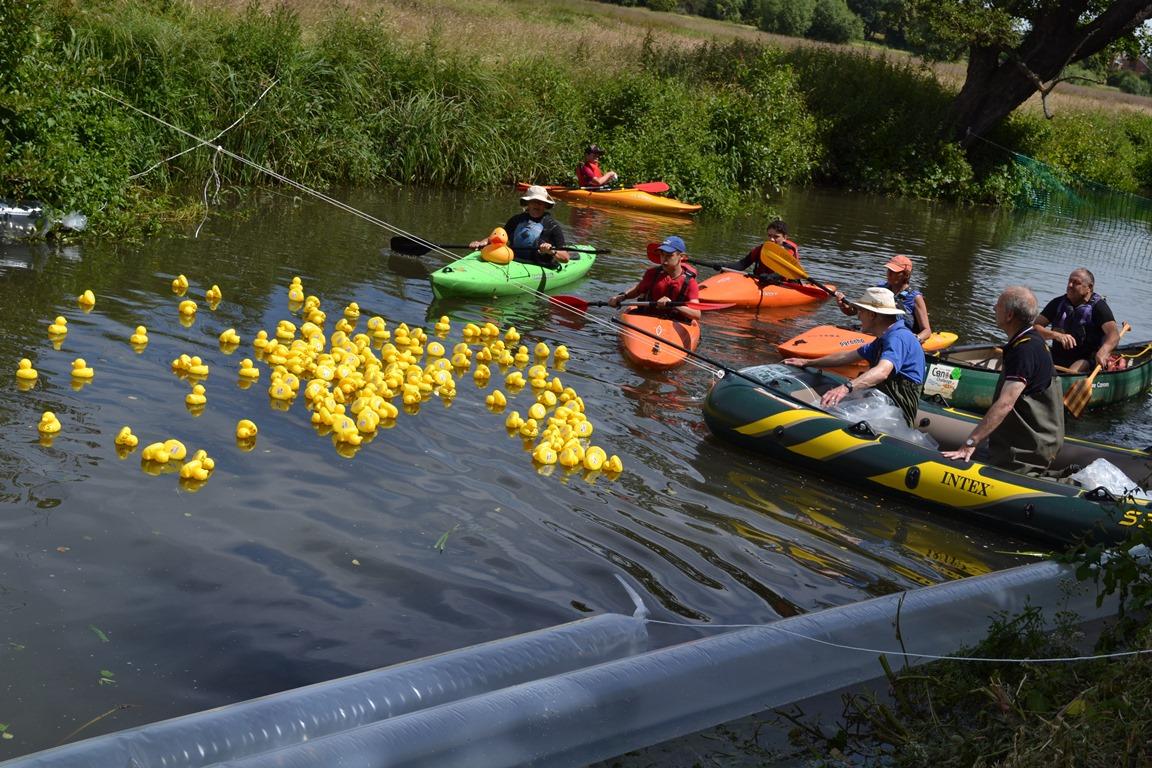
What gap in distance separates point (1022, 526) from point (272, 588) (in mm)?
4854

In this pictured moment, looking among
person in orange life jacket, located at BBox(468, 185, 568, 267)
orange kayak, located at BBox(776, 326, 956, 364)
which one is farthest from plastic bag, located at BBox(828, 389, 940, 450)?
person in orange life jacket, located at BBox(468, 185, 568, 267)

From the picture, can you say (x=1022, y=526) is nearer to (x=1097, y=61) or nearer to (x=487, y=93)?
(x=487, y=93)

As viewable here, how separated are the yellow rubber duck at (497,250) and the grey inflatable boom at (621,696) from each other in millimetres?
7626

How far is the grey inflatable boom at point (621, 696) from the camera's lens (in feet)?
14.0

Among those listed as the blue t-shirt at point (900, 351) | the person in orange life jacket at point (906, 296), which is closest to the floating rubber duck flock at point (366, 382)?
the blue t-shirt at point (900, 351)

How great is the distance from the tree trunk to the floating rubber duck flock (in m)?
21.5

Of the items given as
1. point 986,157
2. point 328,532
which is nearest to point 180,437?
point 328,532

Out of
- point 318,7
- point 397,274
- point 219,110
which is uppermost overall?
point 318,7

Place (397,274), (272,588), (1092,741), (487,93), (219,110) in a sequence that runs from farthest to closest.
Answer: (487,93)
(219,110)
(397,274)
(272,588)
(1092,741)

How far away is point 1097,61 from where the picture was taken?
3067 cm

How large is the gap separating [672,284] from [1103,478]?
4914 millimetres

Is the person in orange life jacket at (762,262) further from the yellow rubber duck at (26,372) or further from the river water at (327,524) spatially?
the yellow rubber duck at (26,372)

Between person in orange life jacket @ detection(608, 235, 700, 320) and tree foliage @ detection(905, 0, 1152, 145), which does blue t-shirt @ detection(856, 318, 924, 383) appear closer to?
person in orange life jacket @ detection(608, 235, 700, 320)

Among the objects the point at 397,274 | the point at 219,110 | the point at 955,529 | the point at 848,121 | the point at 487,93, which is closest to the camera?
the point at 955,529
